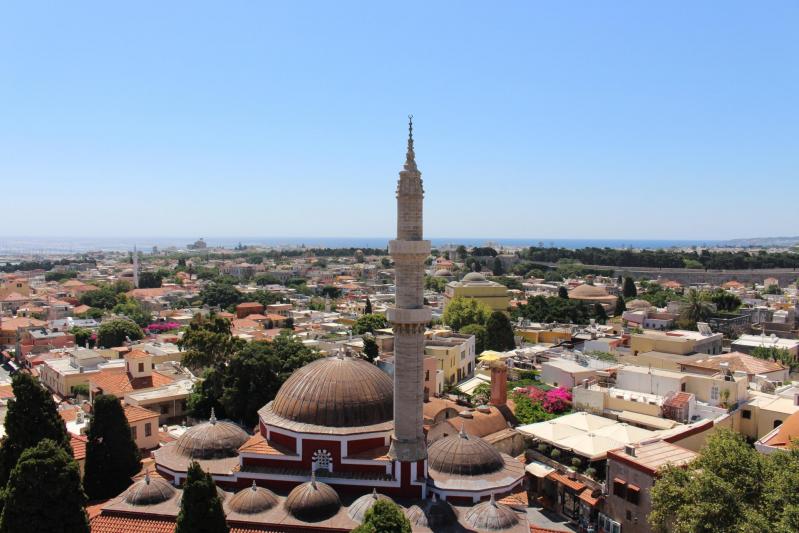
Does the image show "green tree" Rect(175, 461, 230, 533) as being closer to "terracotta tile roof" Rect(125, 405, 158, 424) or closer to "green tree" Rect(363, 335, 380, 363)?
"terracotta tile roof" Rect(125, 405, 158, 424)

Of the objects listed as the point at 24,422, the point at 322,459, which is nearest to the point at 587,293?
the point at 322,459

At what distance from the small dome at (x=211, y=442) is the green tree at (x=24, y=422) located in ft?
12.9

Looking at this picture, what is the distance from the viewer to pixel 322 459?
18.2 meters

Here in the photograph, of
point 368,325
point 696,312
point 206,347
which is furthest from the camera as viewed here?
point 696,312

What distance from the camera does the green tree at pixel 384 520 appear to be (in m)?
13.0

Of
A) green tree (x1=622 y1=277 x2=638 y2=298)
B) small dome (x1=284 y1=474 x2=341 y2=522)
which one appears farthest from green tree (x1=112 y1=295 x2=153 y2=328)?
green tree (x1=622 y1=277 x2=638 y2=298)

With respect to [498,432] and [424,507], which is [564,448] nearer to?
[498,432]

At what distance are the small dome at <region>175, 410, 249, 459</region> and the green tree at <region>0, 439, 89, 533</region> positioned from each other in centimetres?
479

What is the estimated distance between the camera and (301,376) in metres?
20.1

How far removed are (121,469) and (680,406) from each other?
22653 mm

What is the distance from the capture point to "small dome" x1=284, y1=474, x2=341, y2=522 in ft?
53.7

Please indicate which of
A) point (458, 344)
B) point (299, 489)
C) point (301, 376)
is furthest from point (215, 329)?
point (299, 489)

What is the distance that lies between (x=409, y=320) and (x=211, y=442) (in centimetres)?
830

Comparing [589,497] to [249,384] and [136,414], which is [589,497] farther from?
[136,414]
